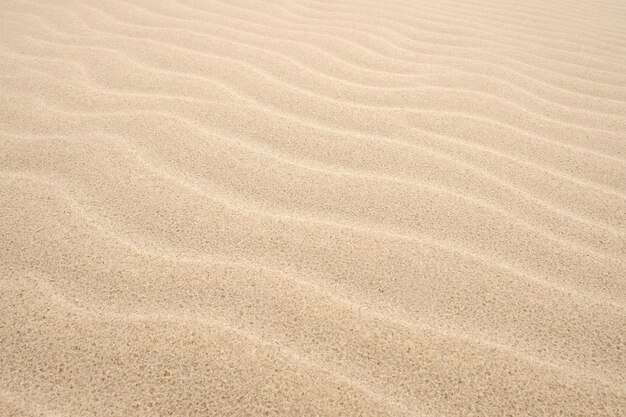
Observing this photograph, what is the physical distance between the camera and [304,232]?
1143 millimetres

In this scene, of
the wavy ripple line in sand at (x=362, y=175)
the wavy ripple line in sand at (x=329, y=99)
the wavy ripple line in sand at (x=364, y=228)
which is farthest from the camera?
the wavy ripple line in sand at (x=329, y=99)

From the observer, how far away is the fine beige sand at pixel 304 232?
837 millimetres

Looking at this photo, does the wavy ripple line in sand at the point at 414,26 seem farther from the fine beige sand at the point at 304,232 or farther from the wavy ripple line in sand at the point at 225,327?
the wavy ripple line in sand at the point at 225,327

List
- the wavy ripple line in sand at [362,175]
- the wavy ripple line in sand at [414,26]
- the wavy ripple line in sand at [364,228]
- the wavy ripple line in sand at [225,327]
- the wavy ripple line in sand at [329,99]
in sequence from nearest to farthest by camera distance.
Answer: the wavy ripple line in sand at [225,327] < the wavy ripple line in sand at [364,228] < the wavy ripple line in sand at [362,175] < the wavy ripple line in sand at [329,99] < the wavy ripple line in sand at [414,26]

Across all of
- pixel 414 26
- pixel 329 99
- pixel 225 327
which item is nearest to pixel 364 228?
pixel 225 327

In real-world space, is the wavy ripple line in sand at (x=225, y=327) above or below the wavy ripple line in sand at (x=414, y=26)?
below

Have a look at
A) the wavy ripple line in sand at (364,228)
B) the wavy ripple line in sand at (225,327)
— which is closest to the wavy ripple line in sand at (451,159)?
the wavy ripple line in sand at (364,228)

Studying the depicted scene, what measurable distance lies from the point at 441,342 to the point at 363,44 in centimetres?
175

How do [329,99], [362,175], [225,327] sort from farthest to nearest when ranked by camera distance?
[329,99], [362,175], [225,327]

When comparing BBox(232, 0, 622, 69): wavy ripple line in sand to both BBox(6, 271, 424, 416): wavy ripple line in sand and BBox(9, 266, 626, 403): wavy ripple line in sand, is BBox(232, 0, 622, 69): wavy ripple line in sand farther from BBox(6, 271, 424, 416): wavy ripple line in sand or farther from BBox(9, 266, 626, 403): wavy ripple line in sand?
BBox(6, 271, 424, 416): wavy ripple line in sand

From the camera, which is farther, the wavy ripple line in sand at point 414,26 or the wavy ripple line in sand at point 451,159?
the wavy ripple line in sand at point 414,26

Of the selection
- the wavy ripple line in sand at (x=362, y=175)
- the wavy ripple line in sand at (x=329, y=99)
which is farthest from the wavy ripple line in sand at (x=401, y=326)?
the wavy ripple line in sand at (x=329, y=99)

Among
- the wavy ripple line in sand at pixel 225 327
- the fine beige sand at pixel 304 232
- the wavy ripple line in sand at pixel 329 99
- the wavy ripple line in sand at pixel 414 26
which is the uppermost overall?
the wavy ripple line in sand at pixel 414 26

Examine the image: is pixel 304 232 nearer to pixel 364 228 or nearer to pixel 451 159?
pixel 364 228
